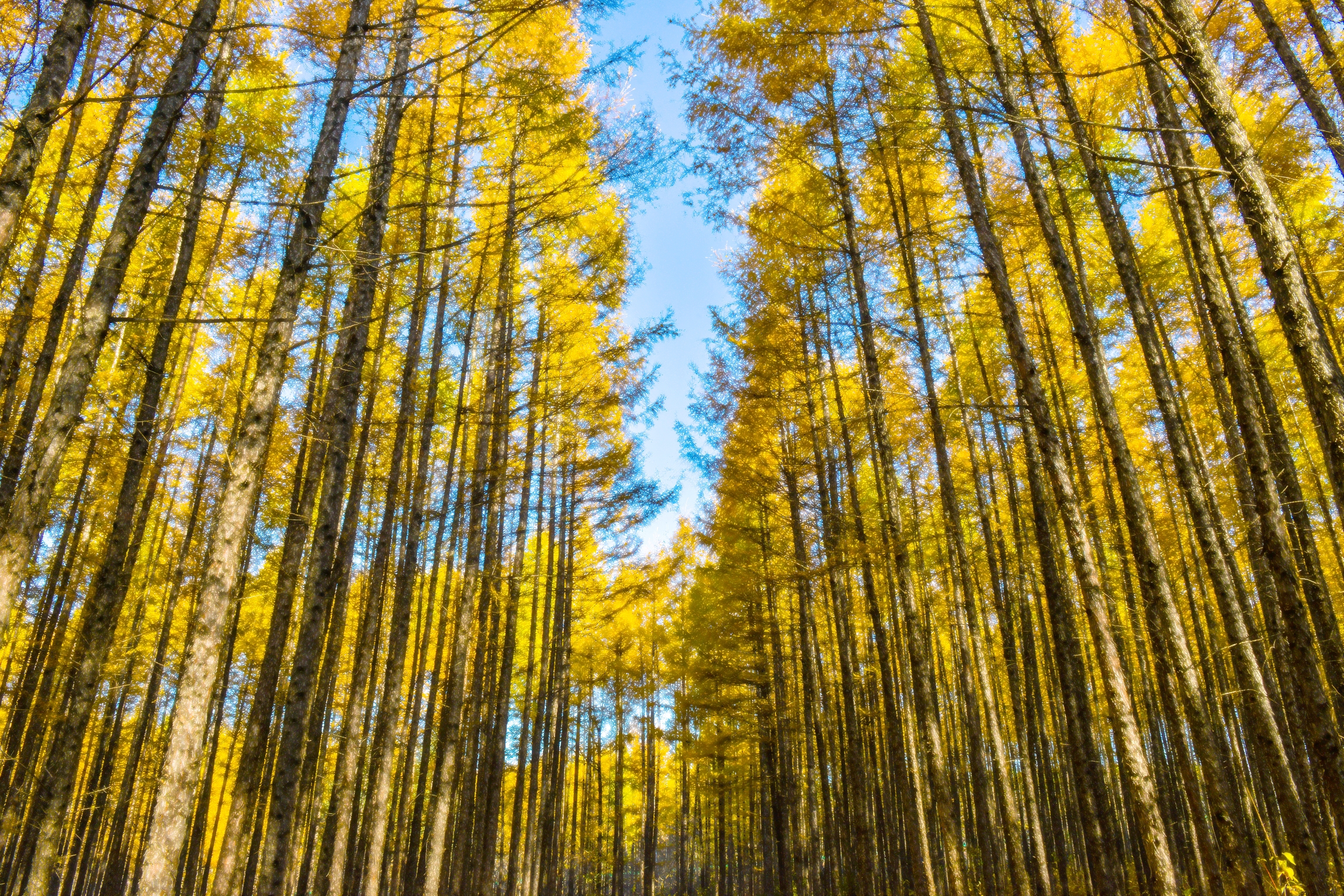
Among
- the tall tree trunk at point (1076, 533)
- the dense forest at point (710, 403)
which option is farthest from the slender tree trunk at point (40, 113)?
the tall tree trunk at point (1076, 533)

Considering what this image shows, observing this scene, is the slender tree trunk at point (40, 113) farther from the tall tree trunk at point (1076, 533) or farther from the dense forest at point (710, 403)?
the tall tree trunk at point (1076, 533)

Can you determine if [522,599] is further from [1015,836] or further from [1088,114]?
[1088,114]

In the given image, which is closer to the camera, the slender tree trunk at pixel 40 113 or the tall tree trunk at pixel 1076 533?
the slender tree trunk at pixel 40 113

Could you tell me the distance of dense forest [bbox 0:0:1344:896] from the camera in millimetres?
5020

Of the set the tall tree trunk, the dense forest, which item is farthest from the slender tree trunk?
the tall tree trunk

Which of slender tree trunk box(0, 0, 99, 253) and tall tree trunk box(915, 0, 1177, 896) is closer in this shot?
slender tree trunk box(0, 0, 99, 253)

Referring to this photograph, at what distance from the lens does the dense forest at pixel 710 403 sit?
5020 millimetres

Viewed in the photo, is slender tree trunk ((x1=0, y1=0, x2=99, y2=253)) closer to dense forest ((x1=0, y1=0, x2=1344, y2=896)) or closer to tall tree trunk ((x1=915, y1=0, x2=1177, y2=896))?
dense forest ((x1=0, y1=0, x2=1344, y2=896))

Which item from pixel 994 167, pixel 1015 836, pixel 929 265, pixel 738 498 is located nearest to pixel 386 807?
pixel 738 498

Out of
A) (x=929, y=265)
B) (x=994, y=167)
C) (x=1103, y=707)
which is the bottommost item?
(x=1103, y=707)

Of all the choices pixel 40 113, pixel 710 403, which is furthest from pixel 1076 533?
pixel 40 113

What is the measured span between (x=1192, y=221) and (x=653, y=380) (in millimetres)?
7402

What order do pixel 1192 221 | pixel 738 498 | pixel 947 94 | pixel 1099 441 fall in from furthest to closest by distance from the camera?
pixel 738 498, pixel 1099 441, pixel 947 94, pixel 1192 221

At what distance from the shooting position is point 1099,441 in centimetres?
966
